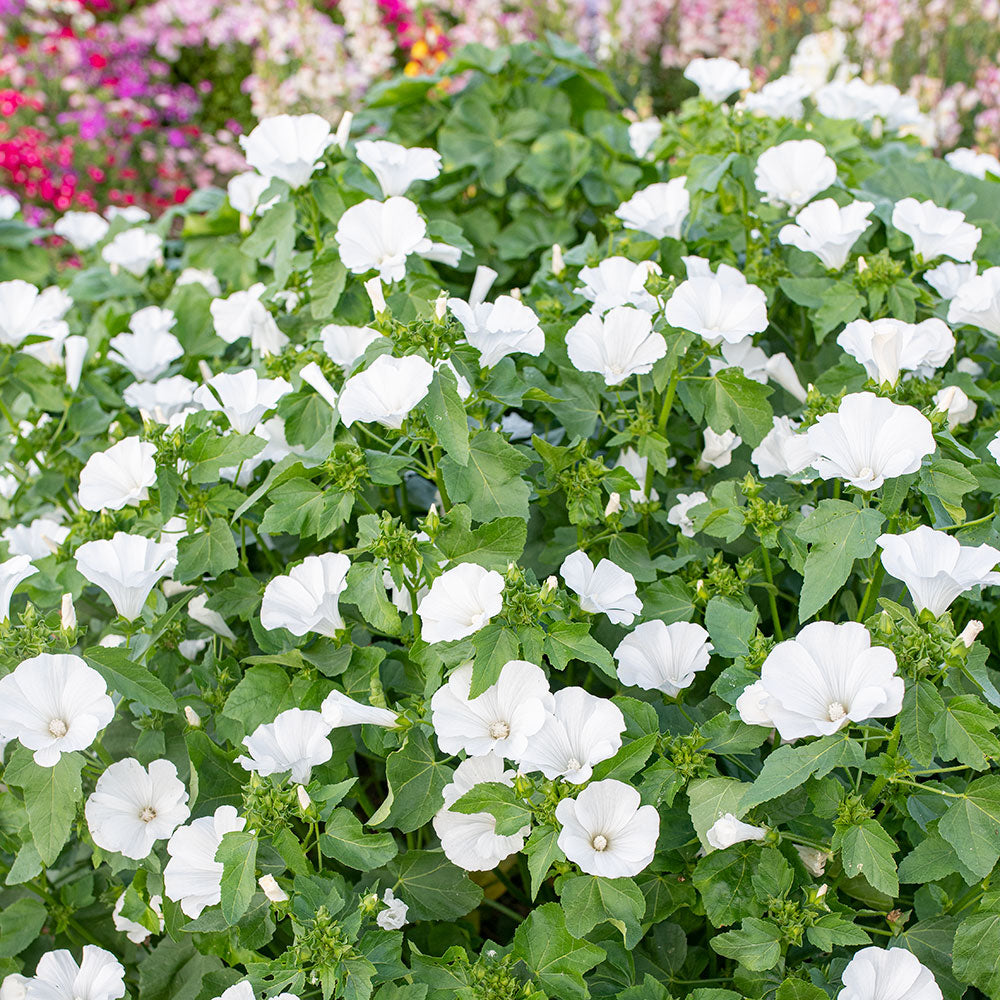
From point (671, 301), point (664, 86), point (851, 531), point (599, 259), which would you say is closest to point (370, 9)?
point (664, 86)

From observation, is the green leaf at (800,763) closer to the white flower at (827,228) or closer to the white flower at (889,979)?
the white flower at (889,979)

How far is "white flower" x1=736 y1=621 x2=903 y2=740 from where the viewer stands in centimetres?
105

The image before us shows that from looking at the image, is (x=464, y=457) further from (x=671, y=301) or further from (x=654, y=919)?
(x=654, y=919)

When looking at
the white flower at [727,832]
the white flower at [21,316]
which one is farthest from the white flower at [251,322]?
the white flower at [727,832]

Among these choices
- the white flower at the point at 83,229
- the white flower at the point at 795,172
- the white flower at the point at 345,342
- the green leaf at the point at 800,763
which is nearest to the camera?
the green leaf at the point at 800,763

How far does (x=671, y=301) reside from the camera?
1356mm

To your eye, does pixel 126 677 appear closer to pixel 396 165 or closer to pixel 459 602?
pixel 459 602

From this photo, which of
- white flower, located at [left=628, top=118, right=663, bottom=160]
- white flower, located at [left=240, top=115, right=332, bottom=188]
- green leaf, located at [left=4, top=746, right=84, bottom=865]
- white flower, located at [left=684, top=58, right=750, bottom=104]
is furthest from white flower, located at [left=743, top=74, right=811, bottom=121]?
green leaf, located at [left=4, top=746, right=84, bottom=865]

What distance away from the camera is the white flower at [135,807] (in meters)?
1.27

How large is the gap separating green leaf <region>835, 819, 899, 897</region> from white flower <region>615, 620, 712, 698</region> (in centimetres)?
26

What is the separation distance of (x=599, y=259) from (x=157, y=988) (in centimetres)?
128

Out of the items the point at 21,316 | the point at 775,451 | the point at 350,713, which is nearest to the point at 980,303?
the point at 775,451

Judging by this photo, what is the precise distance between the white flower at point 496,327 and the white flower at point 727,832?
612 millimetres

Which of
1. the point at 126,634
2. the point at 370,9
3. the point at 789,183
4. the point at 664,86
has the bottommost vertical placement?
the point at 664,86
